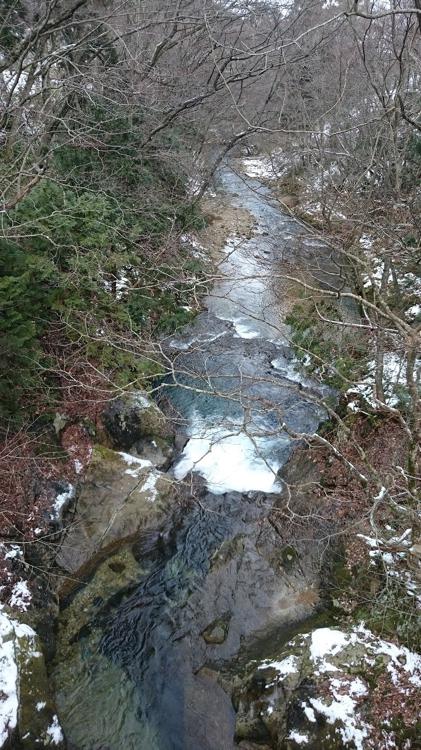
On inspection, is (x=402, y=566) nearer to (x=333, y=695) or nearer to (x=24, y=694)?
(x=333, y=695)

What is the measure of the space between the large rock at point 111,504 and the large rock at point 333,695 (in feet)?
8.01

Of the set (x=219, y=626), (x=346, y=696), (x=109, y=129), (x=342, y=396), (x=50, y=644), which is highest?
(x=109, y=129)

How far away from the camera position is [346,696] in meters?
Result: 4.68

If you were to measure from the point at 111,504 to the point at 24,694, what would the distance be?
2663 millimetres

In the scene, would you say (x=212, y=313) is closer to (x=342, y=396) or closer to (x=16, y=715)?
(x=342, y=396)

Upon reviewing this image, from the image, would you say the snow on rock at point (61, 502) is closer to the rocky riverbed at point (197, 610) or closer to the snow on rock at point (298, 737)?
the rocky riverbed at point (197, 610)

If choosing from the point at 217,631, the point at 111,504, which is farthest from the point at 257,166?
the point at 217,631

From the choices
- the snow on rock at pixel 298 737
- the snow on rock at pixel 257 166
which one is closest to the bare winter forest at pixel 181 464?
the snow on rock at pixel 298 737

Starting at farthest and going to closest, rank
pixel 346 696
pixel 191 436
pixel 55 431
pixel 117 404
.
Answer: pixel 191 436 → pixel 117 404 → pixel 55 431 → pixel 346 696

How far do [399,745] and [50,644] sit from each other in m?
3.71

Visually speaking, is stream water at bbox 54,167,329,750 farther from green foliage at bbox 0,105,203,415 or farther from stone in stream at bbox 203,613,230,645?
green foliage at bbox 0,105,203,415

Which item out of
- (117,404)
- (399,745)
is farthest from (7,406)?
(399,745)

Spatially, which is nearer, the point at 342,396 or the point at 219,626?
the point at 219,626

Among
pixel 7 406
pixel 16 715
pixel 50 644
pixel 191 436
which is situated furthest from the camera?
pixel 191 436
